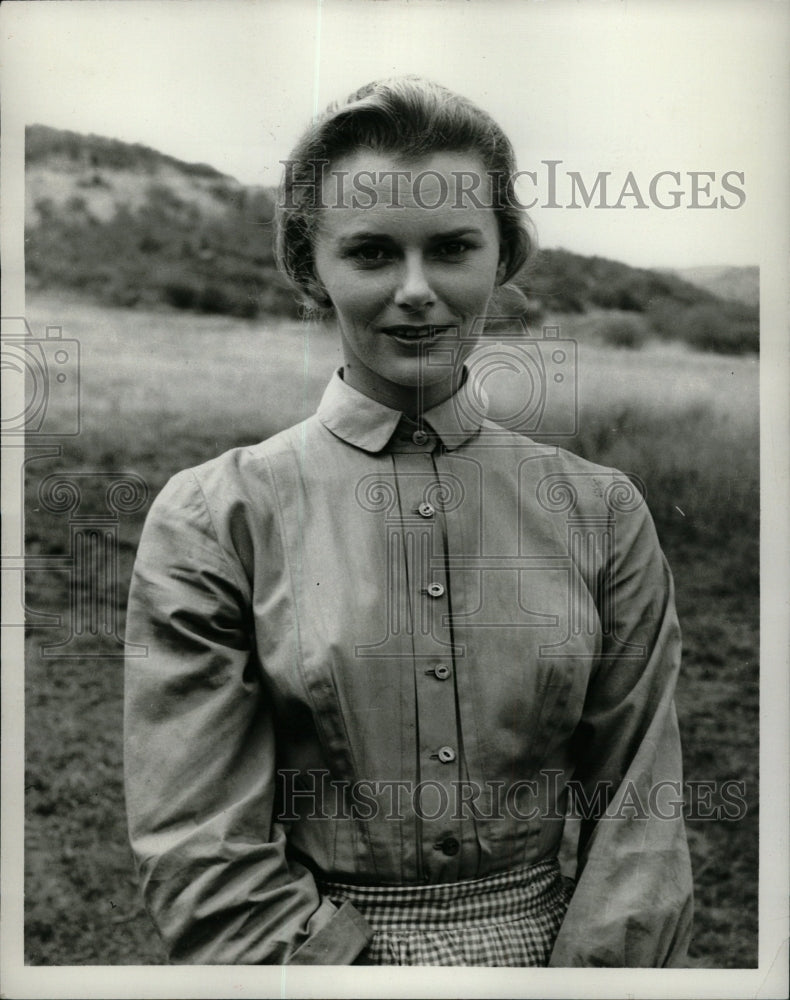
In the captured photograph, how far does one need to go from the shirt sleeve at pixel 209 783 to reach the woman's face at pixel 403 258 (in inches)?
17.5

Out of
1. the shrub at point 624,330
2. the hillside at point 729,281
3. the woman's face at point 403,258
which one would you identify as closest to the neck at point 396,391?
the woman's face at point 403,258

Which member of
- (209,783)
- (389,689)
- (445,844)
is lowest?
(445,844)

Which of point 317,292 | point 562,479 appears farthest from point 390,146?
→ point 562,479

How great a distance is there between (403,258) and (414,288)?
0.06m

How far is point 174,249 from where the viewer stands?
2361 millimetres

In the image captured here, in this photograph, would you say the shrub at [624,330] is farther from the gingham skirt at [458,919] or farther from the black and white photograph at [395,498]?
the gingham skirt at [458,919]

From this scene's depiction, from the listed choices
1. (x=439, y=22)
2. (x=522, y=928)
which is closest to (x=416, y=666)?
(x=522, y=928)

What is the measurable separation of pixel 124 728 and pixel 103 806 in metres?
0.24

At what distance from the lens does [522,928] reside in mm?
2207

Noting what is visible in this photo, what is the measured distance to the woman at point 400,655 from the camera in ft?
7.00

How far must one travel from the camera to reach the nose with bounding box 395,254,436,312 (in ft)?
7.13

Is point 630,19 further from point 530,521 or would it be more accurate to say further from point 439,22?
point 530,521

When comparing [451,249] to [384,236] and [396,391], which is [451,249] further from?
[396,391]

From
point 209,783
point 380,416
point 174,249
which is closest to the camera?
point 209,783
